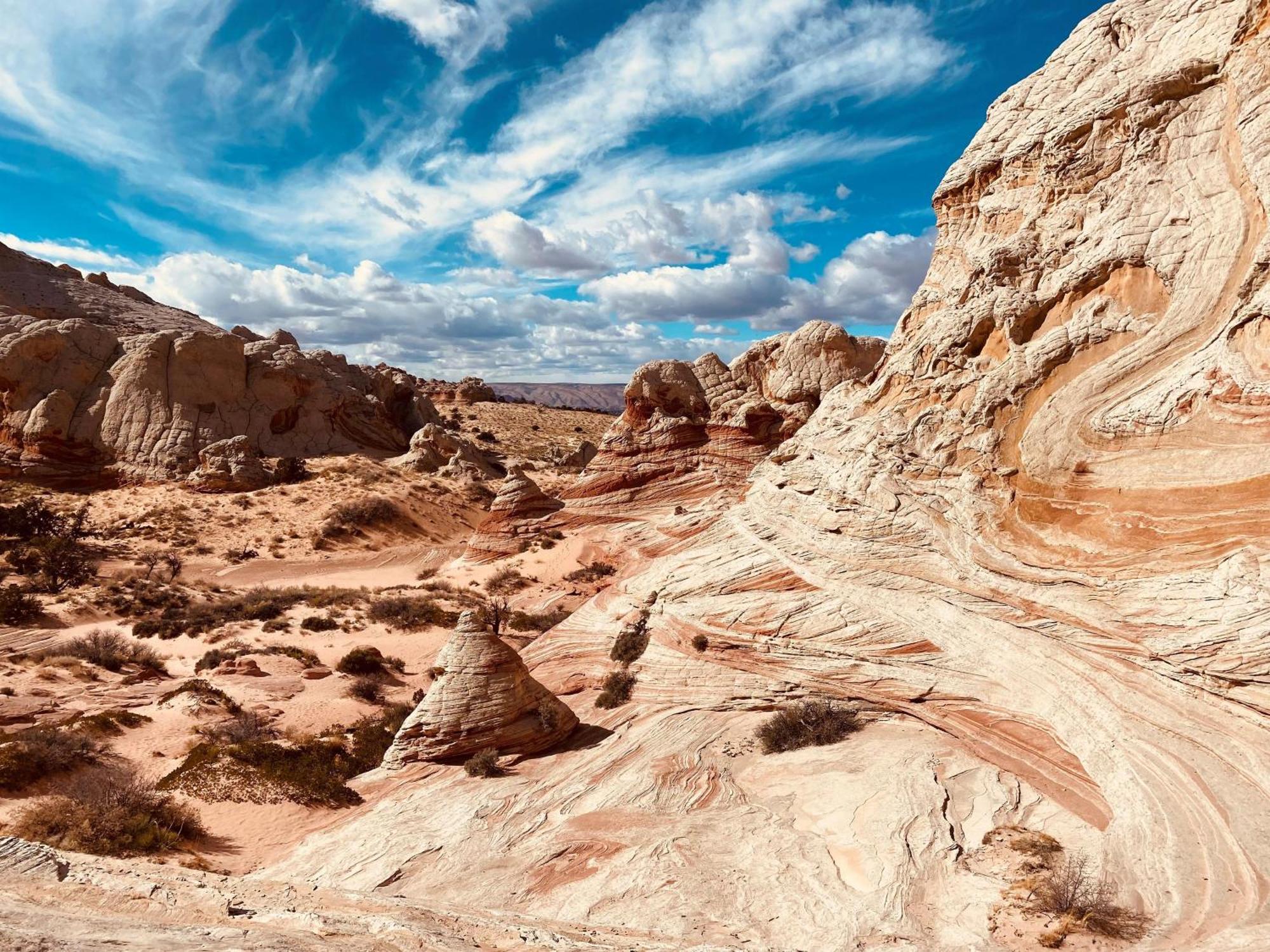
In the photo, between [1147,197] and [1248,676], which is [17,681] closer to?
[1248,676]

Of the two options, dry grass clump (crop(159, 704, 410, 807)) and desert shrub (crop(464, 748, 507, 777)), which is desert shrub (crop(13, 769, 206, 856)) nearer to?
dry grass clump (crop(159, 704, 410, 807))

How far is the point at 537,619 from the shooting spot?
22.4m

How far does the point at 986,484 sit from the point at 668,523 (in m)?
8.36

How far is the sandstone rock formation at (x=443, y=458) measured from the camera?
4491 centimetres

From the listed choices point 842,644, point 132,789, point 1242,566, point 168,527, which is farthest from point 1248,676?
point 168,527

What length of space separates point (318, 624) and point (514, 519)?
9.65 m

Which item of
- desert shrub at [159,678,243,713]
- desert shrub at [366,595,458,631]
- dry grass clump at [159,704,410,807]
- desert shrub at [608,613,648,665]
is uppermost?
desert shrub at [608,613,648,665]

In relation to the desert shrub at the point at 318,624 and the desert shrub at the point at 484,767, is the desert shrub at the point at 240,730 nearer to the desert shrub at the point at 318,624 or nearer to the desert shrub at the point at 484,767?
the desert shrub at the point at 484,767

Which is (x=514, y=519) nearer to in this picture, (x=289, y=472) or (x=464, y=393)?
(x=289, y=472)

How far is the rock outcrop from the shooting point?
39.4 meters

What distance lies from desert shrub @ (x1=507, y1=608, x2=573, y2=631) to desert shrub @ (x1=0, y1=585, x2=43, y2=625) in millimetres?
13287

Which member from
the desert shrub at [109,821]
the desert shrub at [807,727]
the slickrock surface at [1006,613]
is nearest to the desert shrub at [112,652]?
the desert shrub at [109,821]

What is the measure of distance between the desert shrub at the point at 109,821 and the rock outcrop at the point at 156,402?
1366 inches

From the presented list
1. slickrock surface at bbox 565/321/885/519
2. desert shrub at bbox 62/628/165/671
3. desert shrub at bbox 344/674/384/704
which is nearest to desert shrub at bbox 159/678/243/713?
desert shrub at bbox 344/674/384/704
